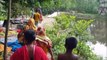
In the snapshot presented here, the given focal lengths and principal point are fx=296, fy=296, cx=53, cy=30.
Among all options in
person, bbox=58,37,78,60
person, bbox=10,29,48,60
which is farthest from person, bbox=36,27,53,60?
person, bbox=58,37,78,60

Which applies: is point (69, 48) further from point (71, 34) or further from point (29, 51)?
point (71, 34)

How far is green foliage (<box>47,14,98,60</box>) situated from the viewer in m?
9.66

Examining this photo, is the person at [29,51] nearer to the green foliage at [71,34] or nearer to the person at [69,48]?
the person at [69,48]

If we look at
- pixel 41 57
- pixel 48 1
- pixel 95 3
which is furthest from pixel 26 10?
pixel 95 3

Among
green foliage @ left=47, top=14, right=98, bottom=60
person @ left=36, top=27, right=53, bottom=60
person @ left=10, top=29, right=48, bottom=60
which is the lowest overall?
green foliage @ left=47, top=14, right=98, bottom=60

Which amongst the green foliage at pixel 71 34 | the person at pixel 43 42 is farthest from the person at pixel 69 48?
the green foliage at pixel 71 34

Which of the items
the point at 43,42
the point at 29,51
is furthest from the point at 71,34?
the point at 29,51

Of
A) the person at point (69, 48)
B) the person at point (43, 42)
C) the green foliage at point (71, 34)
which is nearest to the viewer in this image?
the person at point (69, 48)

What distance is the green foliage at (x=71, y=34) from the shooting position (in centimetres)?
966

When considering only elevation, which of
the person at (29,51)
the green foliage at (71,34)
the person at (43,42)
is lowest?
the green foliage at (71,34)

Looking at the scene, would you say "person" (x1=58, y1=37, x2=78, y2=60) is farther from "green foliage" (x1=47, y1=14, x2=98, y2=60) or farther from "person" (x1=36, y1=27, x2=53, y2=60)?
"green foliage" (x1=47, y1=14, x2=98, y2=60)

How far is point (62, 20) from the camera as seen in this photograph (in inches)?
484

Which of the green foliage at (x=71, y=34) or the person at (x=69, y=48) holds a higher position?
the person at (x=69, y=48)

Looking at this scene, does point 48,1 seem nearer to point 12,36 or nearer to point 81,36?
point 81,36
